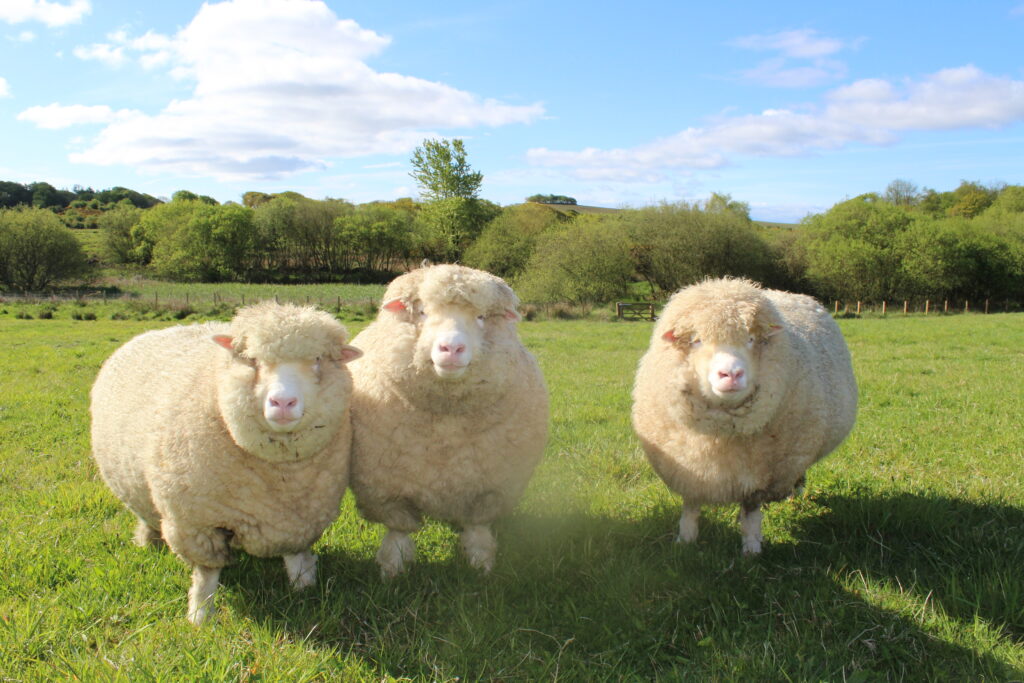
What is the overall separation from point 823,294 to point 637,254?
11.5 meters

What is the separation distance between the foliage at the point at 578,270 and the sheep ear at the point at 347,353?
27.8 meters

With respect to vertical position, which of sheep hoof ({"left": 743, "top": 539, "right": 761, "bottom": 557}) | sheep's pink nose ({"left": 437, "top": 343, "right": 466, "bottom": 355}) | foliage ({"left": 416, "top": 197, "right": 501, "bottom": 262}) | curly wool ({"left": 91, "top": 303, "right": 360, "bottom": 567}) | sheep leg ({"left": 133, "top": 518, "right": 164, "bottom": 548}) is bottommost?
sheep leg ({"left": 133, "top": 518, "right": 164, "bottom": 548})

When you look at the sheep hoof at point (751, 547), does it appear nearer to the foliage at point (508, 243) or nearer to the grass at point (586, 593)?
the grass at point (586, 593)

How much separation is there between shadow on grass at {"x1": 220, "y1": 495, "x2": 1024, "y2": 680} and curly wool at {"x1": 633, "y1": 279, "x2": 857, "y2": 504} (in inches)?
18.1

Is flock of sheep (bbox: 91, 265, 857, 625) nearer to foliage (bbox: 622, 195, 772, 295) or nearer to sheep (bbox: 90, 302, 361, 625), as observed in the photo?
sheep (bbox: 90, 302, 361, 625)

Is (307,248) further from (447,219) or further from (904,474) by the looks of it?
(904,474)

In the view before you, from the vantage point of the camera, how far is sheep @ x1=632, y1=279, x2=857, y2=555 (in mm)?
3332

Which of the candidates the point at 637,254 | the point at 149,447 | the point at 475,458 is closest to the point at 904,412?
the point at 475,458

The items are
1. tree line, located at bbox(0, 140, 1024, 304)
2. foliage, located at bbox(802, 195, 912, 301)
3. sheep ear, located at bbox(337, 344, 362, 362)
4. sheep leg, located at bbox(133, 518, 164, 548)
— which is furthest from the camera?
foliage, located at bbox(802, 195, 912, 301)

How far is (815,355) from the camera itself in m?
4.13

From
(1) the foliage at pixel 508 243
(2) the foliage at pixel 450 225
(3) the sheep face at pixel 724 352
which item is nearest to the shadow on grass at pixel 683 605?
(3) the sheep face at pixel 724 352

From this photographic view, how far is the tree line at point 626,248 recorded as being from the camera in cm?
3381

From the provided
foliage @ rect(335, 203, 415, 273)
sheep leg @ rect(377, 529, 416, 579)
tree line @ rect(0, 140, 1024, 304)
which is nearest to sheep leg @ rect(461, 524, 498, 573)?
sheep leg @ rect(377, 529, 416, 579)

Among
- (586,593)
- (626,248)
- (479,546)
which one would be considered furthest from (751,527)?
(626,248)
